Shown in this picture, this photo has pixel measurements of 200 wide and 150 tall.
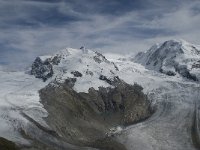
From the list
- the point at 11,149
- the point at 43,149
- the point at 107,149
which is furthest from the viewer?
the point at 107,149

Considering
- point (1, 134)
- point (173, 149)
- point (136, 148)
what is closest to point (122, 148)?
point (136, 148)

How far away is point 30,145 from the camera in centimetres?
18112

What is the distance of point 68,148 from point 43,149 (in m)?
13.7

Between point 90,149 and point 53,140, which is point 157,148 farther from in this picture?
point 53,140

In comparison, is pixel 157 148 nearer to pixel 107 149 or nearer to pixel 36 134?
pixel 107 149

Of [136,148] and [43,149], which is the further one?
[136,148]

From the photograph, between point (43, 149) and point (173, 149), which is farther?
point (173, 149)

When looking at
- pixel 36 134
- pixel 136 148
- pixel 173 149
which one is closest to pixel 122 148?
pixel 136 148

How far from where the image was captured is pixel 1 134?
630ft

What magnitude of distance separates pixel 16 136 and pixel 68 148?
20.8 m

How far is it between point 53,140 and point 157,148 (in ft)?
138

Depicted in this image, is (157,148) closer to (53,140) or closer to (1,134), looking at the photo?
(53,140)

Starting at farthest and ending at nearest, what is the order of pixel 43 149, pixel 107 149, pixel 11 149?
pixel 107 149, pixel 43 149, pixel 11 149

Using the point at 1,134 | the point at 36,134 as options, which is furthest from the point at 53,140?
the point at 1,134
